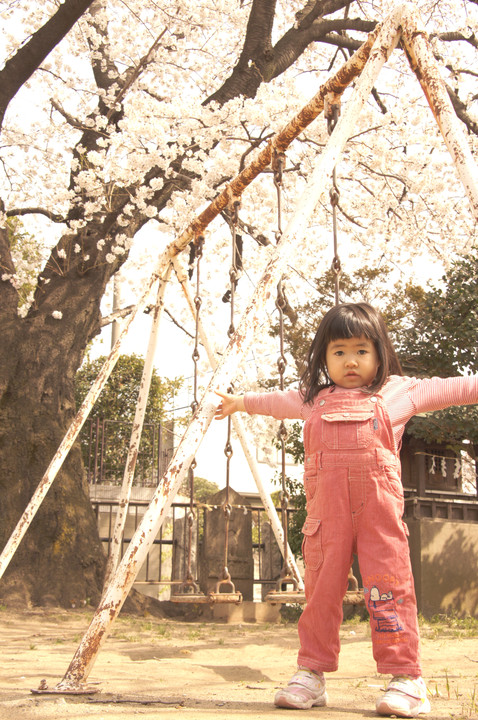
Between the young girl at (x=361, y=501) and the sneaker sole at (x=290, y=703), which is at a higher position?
the young girl at (x=361, y=501)

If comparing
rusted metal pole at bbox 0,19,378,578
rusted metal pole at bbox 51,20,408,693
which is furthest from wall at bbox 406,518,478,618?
rusted metal pole at bbox 51,20,408,693

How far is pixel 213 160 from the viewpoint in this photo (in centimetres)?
782

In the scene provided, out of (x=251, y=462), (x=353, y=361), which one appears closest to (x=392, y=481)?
(x=353, y=361)

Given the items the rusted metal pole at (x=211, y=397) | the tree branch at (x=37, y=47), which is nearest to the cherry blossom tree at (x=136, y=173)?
the tree branch at (x=37, y=47)

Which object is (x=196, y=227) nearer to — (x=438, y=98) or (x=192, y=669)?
(x=438, y=98)

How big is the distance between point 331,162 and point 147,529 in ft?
5.39

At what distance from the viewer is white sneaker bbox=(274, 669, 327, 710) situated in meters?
2.08

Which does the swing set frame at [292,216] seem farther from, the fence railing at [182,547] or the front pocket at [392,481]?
the fence railing at [182,547]

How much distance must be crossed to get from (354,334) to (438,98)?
39.6 inches

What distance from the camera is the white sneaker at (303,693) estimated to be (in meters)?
2.08

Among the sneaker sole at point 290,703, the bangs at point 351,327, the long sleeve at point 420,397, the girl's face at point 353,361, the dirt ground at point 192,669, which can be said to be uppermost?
the bangs at point 351,327

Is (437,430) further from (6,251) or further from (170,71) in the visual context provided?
(170,71)

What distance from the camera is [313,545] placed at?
228 cm

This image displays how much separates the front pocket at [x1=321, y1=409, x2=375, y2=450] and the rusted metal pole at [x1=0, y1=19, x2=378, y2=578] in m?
1.66
